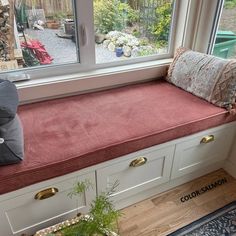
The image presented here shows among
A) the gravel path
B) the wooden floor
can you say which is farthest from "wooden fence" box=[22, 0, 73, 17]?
the wooden floor

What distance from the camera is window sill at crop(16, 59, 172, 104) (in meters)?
1.59

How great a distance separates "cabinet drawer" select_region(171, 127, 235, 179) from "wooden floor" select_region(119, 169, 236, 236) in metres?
0.15

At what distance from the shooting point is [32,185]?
1.10 meters

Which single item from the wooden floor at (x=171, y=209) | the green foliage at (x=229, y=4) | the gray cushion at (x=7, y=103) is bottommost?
the wooden floor at (x=171, y=209)

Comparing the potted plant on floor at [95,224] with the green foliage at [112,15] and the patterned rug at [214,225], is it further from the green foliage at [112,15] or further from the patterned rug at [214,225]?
the green foliage at [112,15]

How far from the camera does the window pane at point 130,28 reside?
1.70 m

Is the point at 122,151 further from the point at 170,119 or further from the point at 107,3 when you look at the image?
the point at 107,3

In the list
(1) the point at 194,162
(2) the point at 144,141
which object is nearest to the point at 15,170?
(2) the point at 144,141

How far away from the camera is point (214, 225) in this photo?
141 cm

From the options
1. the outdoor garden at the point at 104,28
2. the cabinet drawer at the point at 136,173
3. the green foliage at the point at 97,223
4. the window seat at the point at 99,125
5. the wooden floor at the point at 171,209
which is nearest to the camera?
the green foliage at the point at 97,223

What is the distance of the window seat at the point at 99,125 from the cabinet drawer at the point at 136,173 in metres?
0.08

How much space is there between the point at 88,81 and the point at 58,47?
32cm

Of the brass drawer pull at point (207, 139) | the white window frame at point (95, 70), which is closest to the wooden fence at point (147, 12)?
the white window frame at point (95, 70)

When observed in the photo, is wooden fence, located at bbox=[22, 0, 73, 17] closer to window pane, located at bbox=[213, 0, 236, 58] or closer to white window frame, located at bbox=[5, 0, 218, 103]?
white window frame, located at bbox=[5, 0, 218, 103]
